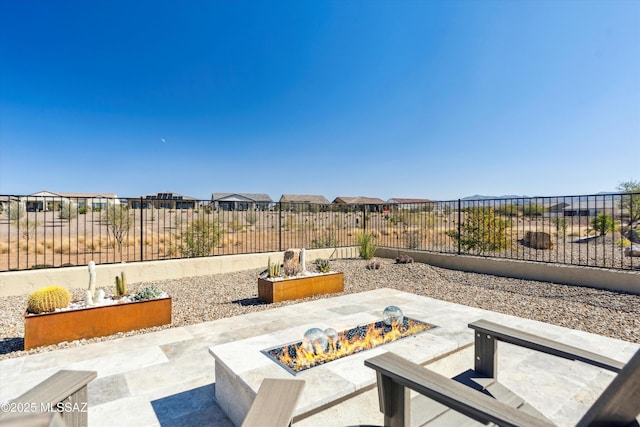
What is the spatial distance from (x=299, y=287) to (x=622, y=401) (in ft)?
16.3

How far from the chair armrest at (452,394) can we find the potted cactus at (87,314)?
377 centimetres

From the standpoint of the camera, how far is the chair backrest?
89 centimetres

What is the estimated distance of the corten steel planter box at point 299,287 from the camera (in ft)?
17.6

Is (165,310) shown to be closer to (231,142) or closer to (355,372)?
(355,372)

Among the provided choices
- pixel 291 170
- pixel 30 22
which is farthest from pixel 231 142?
pixel 30 22

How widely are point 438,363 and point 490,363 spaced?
0.40 meters

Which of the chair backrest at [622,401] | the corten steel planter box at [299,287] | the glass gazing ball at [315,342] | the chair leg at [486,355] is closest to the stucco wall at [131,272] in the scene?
the corten steel planter box at [299,287]

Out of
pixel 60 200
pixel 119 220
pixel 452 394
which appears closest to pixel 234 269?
pixel 60 200

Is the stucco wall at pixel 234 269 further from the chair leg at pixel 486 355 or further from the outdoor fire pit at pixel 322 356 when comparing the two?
the chair leg at pixel 486 355

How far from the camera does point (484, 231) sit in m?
8.77

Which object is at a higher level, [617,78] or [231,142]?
[231,142]

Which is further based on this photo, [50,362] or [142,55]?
[142,55]

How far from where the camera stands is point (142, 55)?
38.6 feet

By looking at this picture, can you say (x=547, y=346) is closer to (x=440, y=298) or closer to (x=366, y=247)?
(x=440, y=298)
